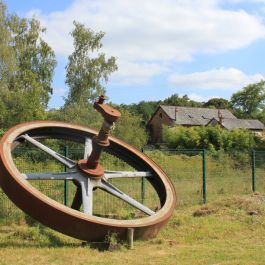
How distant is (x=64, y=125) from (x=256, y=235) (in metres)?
4.21

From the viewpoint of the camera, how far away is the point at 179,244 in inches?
320

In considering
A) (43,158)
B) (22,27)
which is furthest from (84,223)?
(22,27)

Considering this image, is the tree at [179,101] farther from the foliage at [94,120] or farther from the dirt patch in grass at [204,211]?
the dirt patch in grass at [204,211]

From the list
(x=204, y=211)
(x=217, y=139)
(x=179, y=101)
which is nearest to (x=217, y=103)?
(x=179, y=101)

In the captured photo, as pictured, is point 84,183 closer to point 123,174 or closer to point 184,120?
point 123,174

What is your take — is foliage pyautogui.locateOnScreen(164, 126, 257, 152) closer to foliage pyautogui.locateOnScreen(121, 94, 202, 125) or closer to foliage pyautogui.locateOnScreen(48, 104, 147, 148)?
foliage pyautogui.locateOnScreen(48, 104, 147, 148)

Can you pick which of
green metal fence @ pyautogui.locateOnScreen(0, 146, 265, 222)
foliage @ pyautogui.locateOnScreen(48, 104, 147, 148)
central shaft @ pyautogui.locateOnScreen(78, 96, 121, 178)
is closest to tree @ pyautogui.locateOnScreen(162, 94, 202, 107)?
foliage @ pyautogui.locateOnScreen(48, 104, 147, 148)

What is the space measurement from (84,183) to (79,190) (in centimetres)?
51

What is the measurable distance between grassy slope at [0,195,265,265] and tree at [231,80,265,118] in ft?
247

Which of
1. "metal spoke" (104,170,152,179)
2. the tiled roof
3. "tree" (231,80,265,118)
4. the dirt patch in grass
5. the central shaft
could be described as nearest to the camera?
the central shaft

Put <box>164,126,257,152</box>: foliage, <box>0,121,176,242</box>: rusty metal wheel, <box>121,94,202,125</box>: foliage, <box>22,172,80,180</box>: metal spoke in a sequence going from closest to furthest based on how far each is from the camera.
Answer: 1. <box>0,121,176,242</box>: rusty metal wheel
2. <box>22,172,80,180</box>: metal spoke
3. <box>164,126,257,152</box>: foliage
4. <box>121,94,202,125</box>: foliage

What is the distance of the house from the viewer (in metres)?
64.2

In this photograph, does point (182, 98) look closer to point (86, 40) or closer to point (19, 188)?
point (86, 40)

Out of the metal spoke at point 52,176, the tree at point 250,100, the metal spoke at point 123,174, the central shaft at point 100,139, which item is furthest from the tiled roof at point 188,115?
the metal spoke at point 52,176
